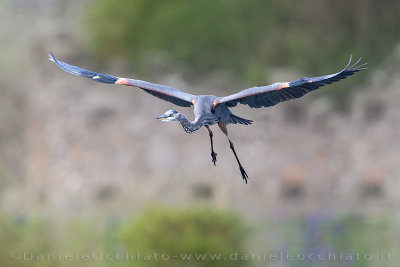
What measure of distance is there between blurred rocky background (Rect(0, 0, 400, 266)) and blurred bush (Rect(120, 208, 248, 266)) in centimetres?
136

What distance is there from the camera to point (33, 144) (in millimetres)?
28766

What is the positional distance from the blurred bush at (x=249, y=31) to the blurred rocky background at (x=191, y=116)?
0.13 feet

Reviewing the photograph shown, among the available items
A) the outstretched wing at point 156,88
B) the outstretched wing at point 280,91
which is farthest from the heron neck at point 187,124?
the outstretched wing at point 156,88

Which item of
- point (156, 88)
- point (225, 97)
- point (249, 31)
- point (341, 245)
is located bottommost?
point (341, 245)

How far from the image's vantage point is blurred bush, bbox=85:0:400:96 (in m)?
27.5

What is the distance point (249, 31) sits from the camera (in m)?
28.6

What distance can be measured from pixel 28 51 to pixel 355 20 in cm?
970

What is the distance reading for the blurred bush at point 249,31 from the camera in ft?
90.3

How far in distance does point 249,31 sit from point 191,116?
476 centimetres

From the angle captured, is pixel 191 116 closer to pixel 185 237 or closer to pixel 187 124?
pixel 185 237

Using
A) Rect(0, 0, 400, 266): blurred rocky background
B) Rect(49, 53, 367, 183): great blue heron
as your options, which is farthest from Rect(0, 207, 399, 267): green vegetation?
Rect(49, 53, 367, 183): great blue heron

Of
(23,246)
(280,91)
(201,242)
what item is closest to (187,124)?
(280,91)

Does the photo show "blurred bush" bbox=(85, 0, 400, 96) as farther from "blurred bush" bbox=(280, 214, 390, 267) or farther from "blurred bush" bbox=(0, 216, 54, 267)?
"blurred bush" bbox=(0, 216, 54, 267)

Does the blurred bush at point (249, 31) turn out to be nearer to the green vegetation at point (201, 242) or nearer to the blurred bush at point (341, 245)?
the green vegetation at point (201, 242)
